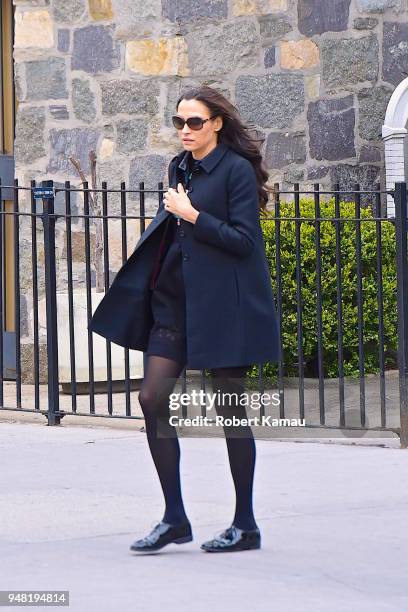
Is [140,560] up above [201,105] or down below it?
below

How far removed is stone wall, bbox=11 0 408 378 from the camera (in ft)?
34.9

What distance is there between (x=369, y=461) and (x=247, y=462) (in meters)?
2.08

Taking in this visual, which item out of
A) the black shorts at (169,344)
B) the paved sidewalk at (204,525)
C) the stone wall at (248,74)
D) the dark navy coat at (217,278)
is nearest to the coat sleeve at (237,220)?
the dark navy coat at (217,278)

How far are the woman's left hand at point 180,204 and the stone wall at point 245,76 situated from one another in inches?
199

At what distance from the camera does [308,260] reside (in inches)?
396

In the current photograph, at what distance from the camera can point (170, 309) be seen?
5609 mm

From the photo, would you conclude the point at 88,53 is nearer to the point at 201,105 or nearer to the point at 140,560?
the point at 201,105

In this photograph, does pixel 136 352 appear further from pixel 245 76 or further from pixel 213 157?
pixel 213 157

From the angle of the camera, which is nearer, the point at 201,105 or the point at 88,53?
the point at 201,105

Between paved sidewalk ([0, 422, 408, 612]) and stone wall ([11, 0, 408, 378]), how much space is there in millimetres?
2912

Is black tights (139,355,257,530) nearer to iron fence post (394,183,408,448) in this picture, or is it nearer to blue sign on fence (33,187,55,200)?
iron fence post (394,183,408,448)

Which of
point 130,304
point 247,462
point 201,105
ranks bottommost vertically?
point 247,462

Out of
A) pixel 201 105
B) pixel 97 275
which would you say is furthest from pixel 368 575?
pixel 97 275

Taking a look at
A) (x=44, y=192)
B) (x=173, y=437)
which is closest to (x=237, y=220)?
(x=173, y=437)
